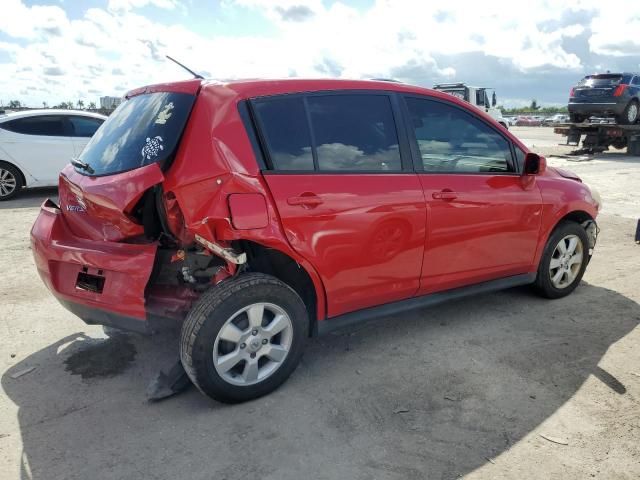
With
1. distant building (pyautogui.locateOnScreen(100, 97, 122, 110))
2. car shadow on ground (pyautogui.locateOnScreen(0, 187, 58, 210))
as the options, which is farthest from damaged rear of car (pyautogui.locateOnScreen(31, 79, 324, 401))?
car shadow on ground (pyautogui.locateOnScreen(0, 187, 58, 210))

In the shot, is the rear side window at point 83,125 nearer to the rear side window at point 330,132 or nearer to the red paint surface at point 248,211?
the rear side window at point 330,132

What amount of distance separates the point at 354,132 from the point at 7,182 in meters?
8.07

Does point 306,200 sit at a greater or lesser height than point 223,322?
greater

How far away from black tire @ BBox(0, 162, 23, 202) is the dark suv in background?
1668 centimetres

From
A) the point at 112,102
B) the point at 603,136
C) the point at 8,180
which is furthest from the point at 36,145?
the point at 603,136

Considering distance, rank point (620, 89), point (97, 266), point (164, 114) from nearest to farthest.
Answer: point (97, 266) → point (164, 114) → point (620, 89)

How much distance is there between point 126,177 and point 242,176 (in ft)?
2.21

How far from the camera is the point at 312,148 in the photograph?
307cm

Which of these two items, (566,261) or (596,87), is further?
(596,87)

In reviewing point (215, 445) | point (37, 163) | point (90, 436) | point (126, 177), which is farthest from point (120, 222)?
point (37, 163)

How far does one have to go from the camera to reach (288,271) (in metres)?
3.22

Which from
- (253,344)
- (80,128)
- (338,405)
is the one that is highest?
(80,128)

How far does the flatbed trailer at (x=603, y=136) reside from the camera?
16.7m

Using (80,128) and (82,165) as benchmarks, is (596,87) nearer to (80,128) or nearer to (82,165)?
(80,128)
